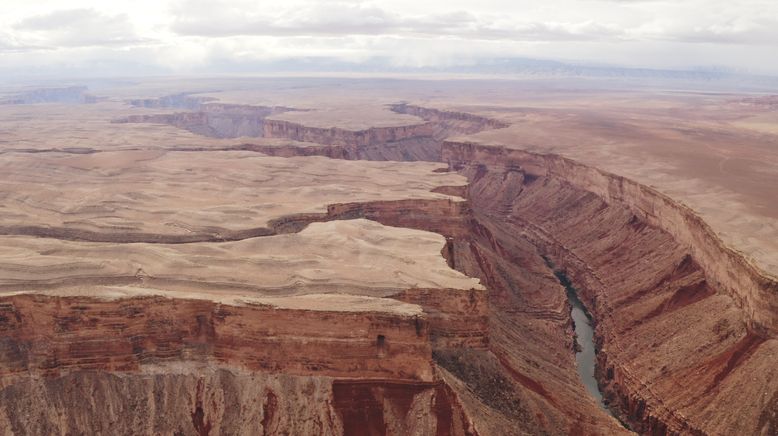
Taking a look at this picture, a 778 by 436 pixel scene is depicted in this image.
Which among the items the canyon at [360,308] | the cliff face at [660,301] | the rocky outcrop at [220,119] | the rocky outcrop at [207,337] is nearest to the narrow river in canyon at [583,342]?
the canyon at [360,308]

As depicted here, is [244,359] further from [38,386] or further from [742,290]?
[742,290]

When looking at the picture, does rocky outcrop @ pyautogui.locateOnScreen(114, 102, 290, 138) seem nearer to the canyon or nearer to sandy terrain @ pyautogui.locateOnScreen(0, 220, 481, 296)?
the canyon

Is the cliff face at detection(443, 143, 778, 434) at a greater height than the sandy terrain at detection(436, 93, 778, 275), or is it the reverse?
the sandy terrain at detection(436, 93, 778, 275)

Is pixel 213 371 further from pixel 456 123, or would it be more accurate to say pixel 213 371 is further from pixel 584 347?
pixel 456 123

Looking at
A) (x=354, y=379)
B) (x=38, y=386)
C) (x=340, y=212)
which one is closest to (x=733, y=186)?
(x=340, y=212)

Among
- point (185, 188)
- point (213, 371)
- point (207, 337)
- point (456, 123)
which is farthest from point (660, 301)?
point (456, 123)

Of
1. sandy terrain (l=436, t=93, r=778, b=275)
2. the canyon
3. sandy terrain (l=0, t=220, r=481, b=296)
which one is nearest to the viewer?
the canyon

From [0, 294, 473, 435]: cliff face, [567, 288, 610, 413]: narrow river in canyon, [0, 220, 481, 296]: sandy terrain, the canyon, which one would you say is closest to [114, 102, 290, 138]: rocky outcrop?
the canyon

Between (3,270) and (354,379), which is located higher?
(3,270)
